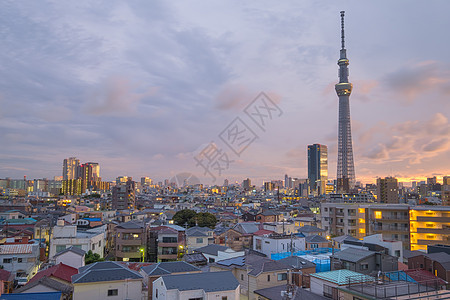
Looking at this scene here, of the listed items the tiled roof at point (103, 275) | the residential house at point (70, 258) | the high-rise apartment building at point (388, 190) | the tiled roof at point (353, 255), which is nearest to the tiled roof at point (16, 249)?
the residential house at point (70, 258)

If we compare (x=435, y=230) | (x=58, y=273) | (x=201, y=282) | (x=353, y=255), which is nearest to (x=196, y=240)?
(x=58, y=273)

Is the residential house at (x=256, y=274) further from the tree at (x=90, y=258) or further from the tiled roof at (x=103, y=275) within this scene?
the tree at (x=90, y=258)

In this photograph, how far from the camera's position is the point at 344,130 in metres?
118

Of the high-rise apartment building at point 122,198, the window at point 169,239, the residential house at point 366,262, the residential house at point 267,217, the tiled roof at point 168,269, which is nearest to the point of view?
the tiled roof at point 168,269

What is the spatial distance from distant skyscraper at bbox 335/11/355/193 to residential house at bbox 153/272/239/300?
109m

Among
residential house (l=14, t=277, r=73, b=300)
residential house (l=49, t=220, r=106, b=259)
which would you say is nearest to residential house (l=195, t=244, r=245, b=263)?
residential house (l=14, t=277, r=73, b=300)

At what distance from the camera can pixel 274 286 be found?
52.1 ft

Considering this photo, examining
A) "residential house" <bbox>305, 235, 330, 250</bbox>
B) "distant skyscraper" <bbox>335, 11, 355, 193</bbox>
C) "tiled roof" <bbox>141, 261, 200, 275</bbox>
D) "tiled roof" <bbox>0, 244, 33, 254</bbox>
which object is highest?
"distant skyscraper" <bbox>335, 11, 355, 193</bbox>

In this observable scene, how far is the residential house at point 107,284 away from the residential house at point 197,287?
1469 mm

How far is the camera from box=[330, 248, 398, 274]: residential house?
55.5 ft

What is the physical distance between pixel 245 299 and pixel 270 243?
32.7ft

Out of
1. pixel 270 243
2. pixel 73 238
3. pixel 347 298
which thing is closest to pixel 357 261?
pixel 347 298

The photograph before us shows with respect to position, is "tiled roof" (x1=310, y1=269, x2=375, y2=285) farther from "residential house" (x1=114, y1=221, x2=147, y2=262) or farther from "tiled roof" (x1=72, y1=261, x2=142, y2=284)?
"residential house" (x1=114, y1=221, x2=147, y2=262)

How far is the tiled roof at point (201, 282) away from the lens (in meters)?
13.5
